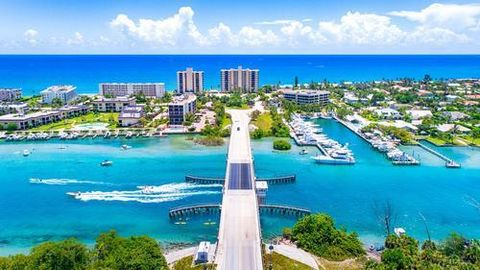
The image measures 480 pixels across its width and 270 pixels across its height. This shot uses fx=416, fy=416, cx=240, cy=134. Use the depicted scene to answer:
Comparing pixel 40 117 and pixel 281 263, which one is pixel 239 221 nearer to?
pixel 281 263

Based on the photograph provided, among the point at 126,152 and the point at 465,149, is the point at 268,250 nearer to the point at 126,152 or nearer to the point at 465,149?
the point at 126,152

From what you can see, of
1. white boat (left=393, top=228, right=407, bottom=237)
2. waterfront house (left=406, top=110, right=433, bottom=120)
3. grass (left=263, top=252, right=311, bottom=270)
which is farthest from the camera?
waterfront house (left=406, top=110, right=433, bottom=120)

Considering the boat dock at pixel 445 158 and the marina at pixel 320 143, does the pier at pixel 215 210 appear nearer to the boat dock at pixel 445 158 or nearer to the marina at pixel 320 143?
the marina at pixel 320 143

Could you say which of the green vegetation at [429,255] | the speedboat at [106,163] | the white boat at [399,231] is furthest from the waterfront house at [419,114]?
the speedboat at [106,163]

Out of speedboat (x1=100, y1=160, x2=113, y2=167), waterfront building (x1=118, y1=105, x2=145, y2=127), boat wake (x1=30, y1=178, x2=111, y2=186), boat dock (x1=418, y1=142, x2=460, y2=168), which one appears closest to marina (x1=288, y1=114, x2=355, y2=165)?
boat dock (x1=418, y1=142, x2=460, y2=168)

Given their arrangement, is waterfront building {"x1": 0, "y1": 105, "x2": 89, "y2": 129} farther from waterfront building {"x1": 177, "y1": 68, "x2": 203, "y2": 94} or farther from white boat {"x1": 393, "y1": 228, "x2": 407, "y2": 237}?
white boat {"x1": 393, "y1": 228, "x2": 407, "y2": 237}

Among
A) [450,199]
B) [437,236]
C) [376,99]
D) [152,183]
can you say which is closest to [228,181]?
[152,183]
